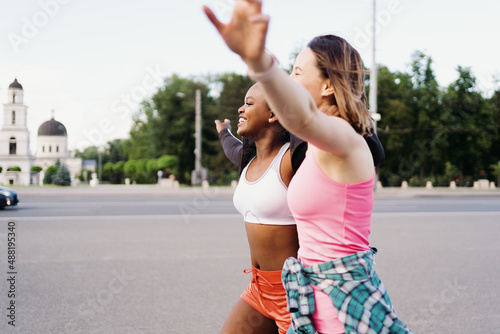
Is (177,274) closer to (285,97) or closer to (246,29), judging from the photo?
(285,97)

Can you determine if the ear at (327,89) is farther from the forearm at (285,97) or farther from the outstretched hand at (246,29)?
the outstretched hand at (246,29)

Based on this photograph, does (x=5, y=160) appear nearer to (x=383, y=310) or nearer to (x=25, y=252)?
(x=25, y=252)

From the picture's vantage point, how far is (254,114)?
205cm

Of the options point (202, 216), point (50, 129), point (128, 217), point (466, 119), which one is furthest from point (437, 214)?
point (50, 129)

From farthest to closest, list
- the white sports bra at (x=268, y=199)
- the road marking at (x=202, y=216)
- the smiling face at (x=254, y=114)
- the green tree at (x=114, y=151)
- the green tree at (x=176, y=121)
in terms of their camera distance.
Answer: the green tree at (x=114, y=151) < the green tree at (x=176, y=121) < the road marking at (x=202, y=216) < the smiling face at (x=254, y=114) < the white sports bra at (x=268, y=199)

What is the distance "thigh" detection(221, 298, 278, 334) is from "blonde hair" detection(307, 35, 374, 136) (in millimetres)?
998

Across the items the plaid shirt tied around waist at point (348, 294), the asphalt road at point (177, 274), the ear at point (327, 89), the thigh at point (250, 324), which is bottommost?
the asphalt road at point (177, 274)

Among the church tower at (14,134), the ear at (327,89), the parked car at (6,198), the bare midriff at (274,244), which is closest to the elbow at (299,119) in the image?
the ear at (327,89)

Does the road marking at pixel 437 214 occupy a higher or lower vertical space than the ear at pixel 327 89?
lower

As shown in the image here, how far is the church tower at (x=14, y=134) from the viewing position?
11.1 m

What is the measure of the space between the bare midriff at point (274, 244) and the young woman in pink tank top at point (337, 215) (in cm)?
43

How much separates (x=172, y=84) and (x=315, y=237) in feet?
150

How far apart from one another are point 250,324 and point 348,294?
768mm

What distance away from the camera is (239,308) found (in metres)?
2.03
